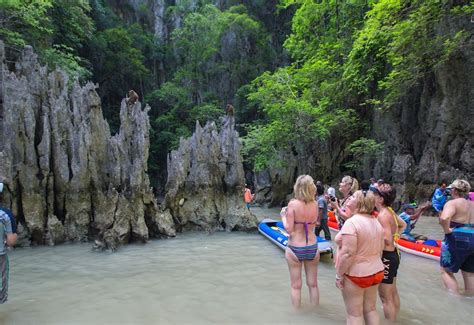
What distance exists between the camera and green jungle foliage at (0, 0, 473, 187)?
1614cm

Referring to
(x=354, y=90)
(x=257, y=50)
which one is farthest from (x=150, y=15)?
(x=354, y=90)

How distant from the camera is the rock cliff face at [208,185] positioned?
45.7ft

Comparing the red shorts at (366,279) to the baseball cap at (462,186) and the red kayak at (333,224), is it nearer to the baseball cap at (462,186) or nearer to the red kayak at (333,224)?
the baseball cap at (462,186)

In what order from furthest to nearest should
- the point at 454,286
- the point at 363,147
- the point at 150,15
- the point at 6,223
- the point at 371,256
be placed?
the point at 150,15
the point at 363,147
the point at 454,286
the point at 6,223
the point at 371,256

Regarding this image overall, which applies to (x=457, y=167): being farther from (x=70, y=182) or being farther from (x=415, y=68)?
(x=70, y=182)

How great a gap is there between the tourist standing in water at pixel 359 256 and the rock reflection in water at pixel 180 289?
1.52 meters

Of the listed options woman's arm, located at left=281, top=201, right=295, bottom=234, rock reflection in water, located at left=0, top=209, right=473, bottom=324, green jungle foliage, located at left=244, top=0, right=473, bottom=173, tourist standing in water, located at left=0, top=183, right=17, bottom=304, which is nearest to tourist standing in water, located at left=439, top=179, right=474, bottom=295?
rock reflection in water, located at left=0, top=209, right=473, bottom=324

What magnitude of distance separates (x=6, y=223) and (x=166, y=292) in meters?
3.11

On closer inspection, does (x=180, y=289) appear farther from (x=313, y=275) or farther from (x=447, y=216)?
(x=447, y=216)

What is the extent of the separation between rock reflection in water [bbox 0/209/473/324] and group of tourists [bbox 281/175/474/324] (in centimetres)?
62

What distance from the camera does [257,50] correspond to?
114 ft

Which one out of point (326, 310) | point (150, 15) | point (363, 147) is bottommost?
point (326, 310)

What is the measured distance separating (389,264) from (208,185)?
34.6ft

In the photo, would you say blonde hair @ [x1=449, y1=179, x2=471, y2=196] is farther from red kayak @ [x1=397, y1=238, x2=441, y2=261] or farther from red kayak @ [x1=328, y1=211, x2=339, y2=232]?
red kayak @ [x1=328, y1=211, x2=339, y2=232]
